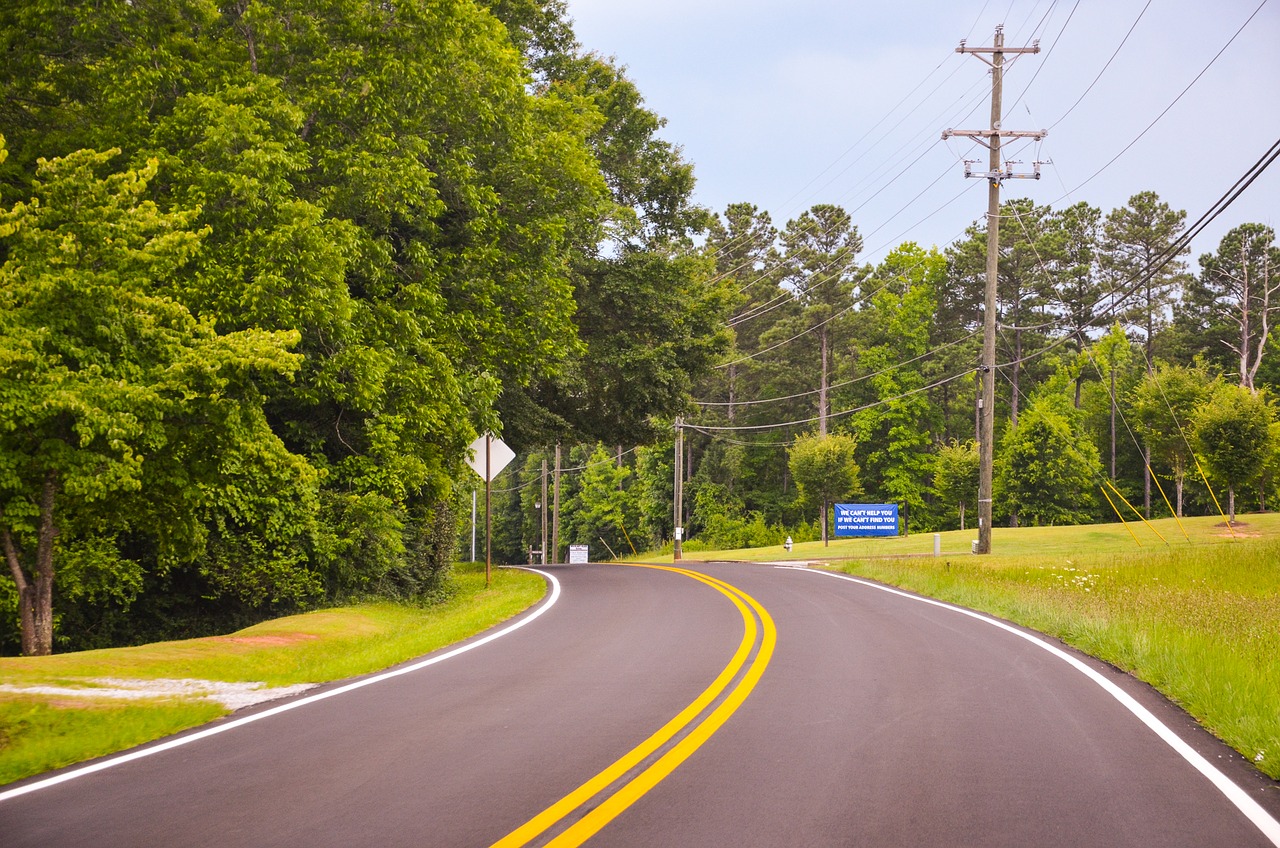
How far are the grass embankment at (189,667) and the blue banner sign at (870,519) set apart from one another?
26.1 metres

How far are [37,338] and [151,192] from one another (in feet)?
19.8

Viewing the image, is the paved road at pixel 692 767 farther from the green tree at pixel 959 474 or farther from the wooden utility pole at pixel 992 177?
the green tree at pixel 959 474

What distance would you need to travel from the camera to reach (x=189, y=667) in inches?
390

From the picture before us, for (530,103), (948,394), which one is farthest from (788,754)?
(948,394)

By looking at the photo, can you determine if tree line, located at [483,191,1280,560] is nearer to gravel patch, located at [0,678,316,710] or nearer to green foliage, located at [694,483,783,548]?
green foliage, located at [694,483,783,548]

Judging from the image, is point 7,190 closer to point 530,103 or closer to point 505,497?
point 530,103

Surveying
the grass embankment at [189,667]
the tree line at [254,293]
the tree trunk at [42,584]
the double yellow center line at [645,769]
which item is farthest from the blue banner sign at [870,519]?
the tree trunk at [42,584]

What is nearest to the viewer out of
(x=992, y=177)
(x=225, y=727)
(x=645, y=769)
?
(x=645, y=769)

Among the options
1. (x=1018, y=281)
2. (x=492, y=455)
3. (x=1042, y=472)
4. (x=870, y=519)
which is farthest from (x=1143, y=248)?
(x=492, y=455)

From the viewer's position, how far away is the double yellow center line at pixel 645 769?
187 inches

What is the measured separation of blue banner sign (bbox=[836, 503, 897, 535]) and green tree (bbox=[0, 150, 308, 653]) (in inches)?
1211

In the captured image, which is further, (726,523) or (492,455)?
(726,523)

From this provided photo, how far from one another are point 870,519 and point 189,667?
34.2 meters

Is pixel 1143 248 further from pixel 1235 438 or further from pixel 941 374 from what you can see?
pixel 1235 438
